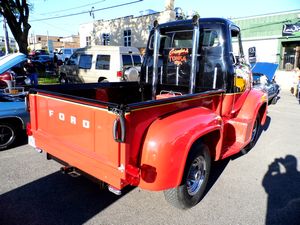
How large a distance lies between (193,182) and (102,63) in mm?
9173

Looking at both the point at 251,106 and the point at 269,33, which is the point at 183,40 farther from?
the point at 269,33

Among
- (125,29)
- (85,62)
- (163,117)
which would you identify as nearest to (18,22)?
(85,62)

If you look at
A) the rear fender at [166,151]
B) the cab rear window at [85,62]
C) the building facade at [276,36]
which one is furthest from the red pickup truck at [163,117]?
the building facade at [276,36]

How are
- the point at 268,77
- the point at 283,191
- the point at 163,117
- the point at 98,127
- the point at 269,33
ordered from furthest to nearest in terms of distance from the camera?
the point at 269,33 < the point at 268,77 < the point at 283,191 < the point at 163,117 < the point at 98,127

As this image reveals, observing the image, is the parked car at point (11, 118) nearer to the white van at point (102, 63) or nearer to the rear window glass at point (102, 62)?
the white van at point (102, 63)

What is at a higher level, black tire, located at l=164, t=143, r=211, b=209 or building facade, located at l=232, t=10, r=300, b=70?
building facade, located at l=232, t=10, r=300, b=70

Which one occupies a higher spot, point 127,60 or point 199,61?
point 127,60

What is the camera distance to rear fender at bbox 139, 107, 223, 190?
2.50 meters

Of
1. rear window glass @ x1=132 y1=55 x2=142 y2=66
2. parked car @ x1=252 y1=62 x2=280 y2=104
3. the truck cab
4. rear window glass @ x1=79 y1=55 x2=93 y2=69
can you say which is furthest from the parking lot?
rear window glass @ x1=79 y1=55 x2=93 y2=69

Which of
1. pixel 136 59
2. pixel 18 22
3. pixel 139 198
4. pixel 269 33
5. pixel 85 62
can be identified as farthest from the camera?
pixel 269 33

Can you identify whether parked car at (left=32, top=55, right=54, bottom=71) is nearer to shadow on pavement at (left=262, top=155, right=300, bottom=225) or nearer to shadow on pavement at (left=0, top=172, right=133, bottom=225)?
shadow on pavement at (left=0, top=172, right=133, bottom=225)

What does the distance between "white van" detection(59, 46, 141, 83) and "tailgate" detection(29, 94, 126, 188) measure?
23.0ft

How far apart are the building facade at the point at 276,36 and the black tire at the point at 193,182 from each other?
16.6m

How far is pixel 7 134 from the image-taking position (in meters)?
5.03
